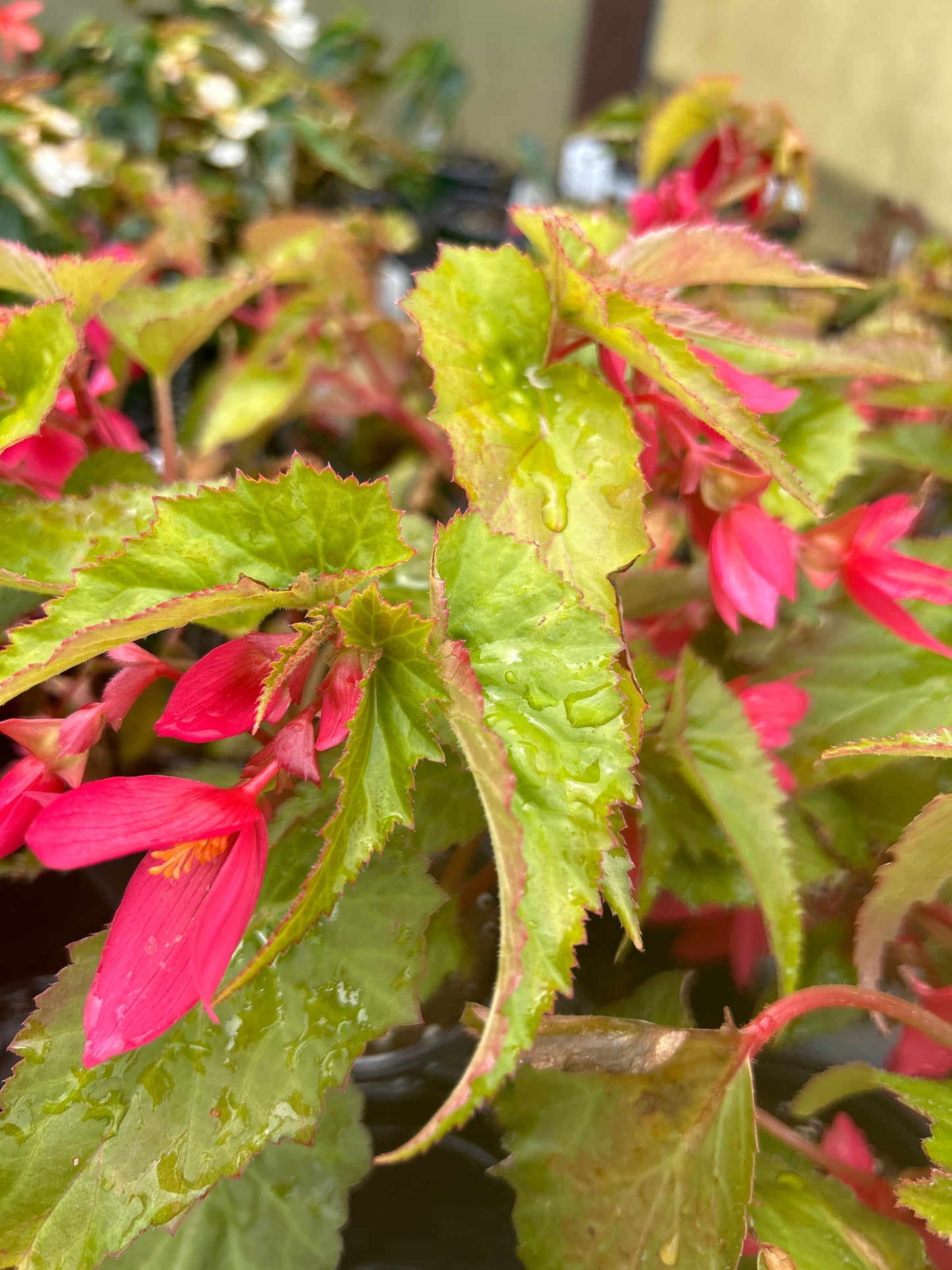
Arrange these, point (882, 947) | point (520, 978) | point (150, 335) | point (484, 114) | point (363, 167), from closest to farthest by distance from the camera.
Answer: point (520, 978) → point (882, 947) → point (150, 335) → point (363, 167) → point (484, 114)

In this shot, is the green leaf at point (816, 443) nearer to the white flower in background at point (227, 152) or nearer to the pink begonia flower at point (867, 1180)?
the pink begonia flower at point (867, 1180)

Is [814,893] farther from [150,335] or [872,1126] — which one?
[150,335]

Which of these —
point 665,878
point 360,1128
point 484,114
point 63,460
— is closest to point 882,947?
point 665,878

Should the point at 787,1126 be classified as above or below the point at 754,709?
below

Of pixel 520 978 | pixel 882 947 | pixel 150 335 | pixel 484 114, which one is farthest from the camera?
pixel 484 114

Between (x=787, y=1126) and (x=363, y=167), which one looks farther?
(x=363, y=167)

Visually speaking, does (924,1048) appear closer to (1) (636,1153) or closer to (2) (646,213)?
(1) (636,1153)

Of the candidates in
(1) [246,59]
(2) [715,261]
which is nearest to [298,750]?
(2) [715,261]
